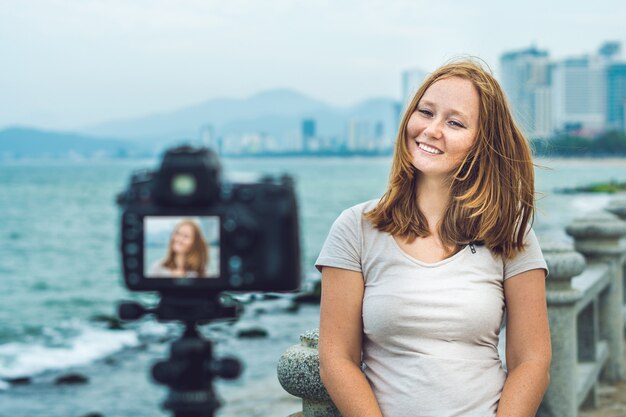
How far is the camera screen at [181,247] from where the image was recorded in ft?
4.99

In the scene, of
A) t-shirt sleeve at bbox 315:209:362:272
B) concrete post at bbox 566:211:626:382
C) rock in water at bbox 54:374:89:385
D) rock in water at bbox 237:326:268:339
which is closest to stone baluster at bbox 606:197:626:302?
concrete post at bbox 566:211:626:382

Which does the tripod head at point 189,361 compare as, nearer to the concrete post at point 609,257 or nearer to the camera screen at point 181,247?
the camera screen at point 181,247

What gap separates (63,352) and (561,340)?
13225 mm

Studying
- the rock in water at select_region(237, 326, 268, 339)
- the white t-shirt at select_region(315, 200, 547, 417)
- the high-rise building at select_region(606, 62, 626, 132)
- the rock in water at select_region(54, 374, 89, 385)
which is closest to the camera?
the white t-shirt at select_region(315, 200, 547, 417)

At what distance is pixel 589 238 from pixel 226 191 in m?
3.47

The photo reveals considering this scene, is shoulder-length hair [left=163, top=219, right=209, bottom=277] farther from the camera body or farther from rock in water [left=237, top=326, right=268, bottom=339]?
rock in water [left=237, top=326, right=268, bottom=339]

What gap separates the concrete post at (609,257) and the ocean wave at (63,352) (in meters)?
10.2

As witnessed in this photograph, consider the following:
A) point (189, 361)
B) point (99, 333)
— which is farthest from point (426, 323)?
point (99, 333)

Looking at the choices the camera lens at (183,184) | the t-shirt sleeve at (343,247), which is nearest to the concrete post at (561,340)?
the t-shirt sleeve at (343,247)

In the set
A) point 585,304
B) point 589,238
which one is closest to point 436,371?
point 585,304

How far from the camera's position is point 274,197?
158 cm

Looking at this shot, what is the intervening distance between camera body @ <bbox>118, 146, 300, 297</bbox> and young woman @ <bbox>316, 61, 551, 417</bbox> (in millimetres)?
592

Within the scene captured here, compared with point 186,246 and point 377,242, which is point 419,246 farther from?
point 186,246

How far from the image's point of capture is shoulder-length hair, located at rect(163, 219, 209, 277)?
1.52m
